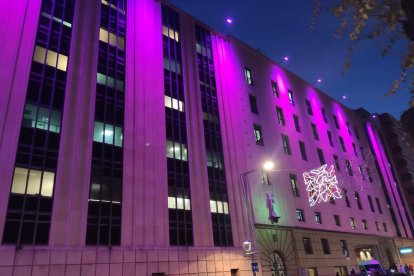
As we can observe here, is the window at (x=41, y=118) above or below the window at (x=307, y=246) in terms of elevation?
above

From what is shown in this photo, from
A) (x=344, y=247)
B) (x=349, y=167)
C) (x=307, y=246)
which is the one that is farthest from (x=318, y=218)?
(x=349, y=167)

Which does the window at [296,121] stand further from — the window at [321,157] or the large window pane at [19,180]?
the large window pane at [19,180]

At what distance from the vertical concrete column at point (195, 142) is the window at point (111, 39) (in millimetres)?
7650

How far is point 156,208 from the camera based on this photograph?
94.2 ft

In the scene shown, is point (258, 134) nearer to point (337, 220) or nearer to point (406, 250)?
point (337, 220)

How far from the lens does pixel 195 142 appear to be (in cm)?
3506

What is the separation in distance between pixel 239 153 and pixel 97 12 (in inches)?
794

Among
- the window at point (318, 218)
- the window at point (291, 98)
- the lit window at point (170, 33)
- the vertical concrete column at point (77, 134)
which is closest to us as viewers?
A: the vertical concrete column at point (77, 134)

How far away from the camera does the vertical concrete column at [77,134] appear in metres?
23.5

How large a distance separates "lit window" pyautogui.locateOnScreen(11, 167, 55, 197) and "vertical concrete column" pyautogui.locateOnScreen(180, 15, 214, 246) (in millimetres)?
12616

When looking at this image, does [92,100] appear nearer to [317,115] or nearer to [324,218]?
[324,218]

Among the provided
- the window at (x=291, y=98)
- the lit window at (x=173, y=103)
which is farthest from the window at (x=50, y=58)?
the window at (x=291, y=98)

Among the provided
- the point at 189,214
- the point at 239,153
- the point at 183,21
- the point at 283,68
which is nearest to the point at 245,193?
the point at 239,153

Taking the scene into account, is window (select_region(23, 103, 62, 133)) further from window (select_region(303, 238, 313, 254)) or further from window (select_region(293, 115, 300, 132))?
window (select_region(293, 115, 300, 132))
